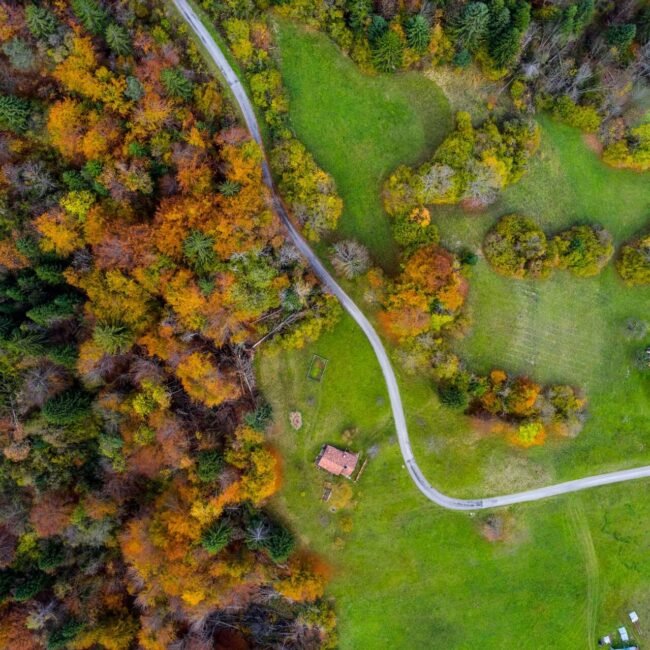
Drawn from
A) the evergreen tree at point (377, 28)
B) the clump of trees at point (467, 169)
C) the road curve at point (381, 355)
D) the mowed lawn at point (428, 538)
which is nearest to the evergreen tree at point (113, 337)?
the mowed lawn at point (428, 538)

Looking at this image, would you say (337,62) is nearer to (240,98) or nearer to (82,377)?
(240,98)

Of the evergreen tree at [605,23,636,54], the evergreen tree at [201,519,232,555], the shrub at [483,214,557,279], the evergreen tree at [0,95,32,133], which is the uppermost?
the evergreen tree at [605,23,636,54]

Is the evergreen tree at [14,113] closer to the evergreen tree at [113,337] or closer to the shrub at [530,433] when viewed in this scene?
the evergreen tree at [113,337]

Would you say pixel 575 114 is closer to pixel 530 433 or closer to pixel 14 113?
pixel 530 433

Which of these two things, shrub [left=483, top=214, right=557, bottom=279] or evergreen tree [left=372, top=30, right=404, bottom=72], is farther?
shrub [left=483, top=214, right=557, bottom=279]

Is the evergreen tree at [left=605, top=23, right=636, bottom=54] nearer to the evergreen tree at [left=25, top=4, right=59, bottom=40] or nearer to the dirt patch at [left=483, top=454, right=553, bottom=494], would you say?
the dirt patch at [left=483, top=454, right=553, bottom=494]

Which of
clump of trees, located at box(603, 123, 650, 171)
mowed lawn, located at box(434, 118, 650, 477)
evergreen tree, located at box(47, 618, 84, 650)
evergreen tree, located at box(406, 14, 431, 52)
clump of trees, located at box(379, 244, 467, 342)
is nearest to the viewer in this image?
evergreen tree, located at box(406, 14, 431, 52)

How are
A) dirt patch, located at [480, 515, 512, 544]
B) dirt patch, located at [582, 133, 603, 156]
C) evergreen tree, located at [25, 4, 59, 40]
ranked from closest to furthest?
evergreen tree, located at [25, 4, 59, 40] → dirt patch, located at [480, 515, 512, 544] → dirt patch, located at [582, 133, 603, 156]

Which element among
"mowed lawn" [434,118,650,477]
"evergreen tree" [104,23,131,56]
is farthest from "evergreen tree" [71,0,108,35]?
"mowed lawn" [434,118,650,477]
